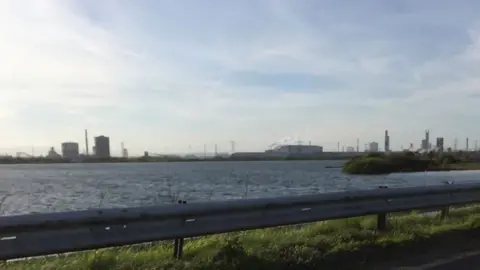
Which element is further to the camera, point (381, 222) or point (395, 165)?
point (395, 165)

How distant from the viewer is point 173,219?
6480 millimetres

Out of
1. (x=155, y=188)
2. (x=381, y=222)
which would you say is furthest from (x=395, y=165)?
(x=381, y=222)

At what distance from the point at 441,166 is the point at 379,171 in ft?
62.5

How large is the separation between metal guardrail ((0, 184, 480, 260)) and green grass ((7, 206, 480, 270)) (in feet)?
1.09

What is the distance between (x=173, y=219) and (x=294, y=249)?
75.5 inches

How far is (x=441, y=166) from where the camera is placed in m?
98.6

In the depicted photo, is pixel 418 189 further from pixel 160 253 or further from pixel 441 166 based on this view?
pixel 441 166

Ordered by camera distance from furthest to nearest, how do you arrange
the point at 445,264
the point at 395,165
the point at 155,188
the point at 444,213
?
the point at 395,165 < the point at 155,188 < the point at 444,213 < the point at 445,264

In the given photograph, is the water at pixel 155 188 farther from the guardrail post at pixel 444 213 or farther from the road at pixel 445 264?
the road at pixel 445 264

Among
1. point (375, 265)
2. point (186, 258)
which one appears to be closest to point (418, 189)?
point (375, 265)

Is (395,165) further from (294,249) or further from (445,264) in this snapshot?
(294,249)

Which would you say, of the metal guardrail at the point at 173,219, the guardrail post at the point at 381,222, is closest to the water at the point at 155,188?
the metal guardrail at the point at 173,219

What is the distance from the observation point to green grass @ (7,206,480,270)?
6523mm

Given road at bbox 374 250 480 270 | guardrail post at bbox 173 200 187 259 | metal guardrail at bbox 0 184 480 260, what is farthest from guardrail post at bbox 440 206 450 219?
guardrail post at bbox 173 200 187 259
